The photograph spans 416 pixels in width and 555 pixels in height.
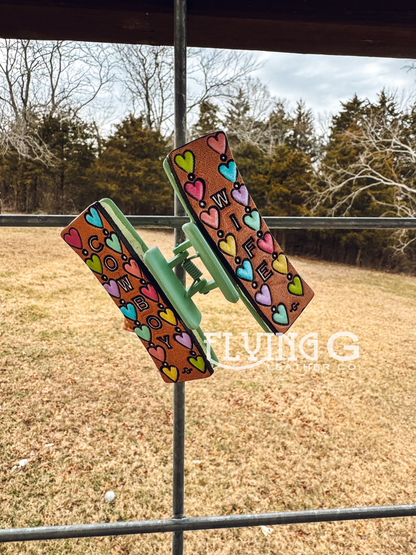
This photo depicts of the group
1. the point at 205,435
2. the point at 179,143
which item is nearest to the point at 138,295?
the point at 179,143

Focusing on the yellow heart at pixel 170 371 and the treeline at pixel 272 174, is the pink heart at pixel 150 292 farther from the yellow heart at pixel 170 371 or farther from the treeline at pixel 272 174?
the treeline at pixel 272 174

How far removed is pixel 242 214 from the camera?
17.5 inches

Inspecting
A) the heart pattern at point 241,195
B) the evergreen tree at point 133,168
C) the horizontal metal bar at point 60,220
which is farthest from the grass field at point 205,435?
the evergreen tree at point 133,168

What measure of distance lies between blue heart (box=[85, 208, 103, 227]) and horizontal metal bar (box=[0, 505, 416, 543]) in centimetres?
42

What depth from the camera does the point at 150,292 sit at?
0.46 m

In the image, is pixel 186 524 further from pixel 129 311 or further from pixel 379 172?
pixel 379 172

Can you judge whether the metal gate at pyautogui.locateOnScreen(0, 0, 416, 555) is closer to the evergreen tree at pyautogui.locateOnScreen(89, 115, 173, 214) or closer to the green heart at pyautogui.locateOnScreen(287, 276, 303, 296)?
the green heart at pyautogui.locateOnScreen(287, 276, 303, 296)

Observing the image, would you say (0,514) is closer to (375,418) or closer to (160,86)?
(375,418)

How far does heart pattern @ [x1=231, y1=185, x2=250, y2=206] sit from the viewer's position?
1.44 ft

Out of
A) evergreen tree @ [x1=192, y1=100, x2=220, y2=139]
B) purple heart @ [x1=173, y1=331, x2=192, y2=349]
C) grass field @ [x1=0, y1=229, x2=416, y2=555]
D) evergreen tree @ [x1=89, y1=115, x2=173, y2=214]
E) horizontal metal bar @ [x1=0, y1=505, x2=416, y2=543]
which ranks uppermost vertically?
evergreen tree @ [x1=192, y1=100, x2=220, y2=139]

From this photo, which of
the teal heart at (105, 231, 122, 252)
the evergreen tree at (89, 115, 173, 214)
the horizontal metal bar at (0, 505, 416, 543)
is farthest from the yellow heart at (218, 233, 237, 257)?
the evergreen tree at (89, 115, 173, 214)

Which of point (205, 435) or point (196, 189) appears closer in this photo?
point (196, 189)

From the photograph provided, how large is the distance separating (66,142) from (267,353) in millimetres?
7896

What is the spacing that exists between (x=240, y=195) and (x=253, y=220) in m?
0.03
